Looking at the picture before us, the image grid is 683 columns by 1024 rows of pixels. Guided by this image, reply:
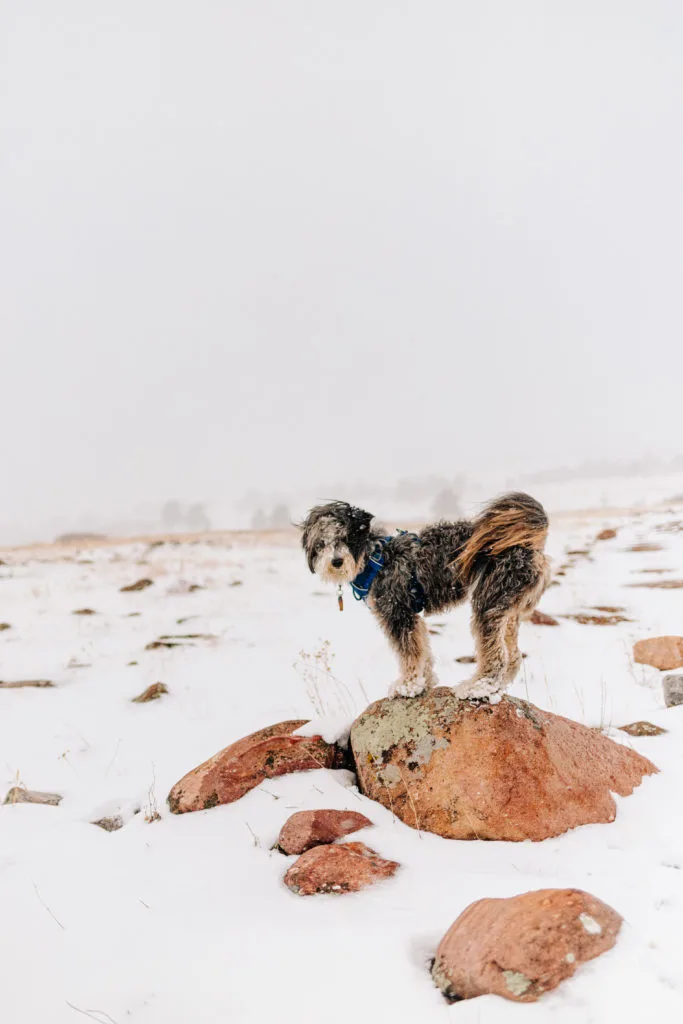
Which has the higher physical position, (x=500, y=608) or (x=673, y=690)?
(x=500, y=608)

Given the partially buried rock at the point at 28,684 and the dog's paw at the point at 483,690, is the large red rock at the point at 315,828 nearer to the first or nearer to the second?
the dog's paw at the point at 483,690

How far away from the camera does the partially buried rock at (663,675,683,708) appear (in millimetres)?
6371

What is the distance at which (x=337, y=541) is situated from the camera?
215 inches

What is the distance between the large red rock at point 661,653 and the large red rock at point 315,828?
5.32 m

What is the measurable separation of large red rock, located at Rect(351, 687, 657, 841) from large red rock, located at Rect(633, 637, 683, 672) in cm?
333

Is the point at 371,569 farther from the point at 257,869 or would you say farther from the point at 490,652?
the point at 257,869

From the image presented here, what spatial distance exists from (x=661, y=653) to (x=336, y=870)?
6.09m

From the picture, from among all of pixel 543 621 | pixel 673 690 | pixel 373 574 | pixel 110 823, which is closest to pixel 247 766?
pixel 110 823

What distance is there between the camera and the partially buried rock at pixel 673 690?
6.37 metres

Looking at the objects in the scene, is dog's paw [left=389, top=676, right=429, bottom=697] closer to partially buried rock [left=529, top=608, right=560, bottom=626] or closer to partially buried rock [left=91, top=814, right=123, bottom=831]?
partially buried rock [left=91, top=814, right=123, bottom=831]

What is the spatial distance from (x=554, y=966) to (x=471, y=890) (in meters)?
1.06

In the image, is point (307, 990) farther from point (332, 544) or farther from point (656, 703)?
point (656, 703)

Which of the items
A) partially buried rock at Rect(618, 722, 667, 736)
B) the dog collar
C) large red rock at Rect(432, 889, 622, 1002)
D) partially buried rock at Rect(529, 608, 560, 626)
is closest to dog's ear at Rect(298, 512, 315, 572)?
the dog collar

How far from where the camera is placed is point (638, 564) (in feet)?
50.3
